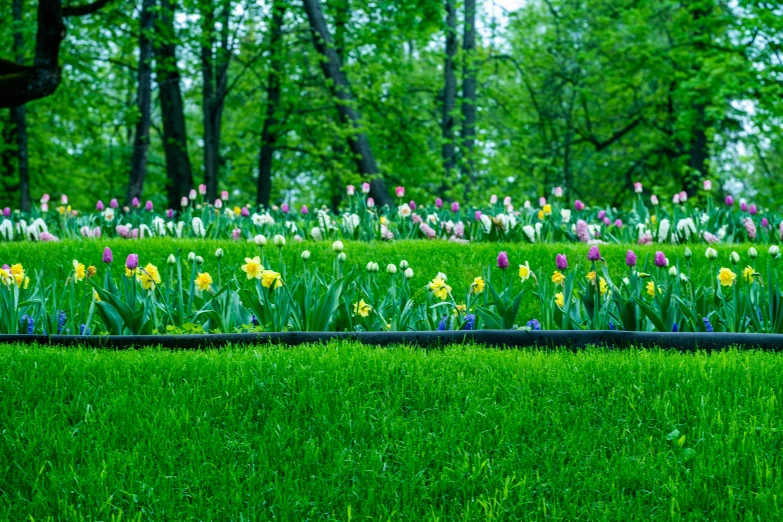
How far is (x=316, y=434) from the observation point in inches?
129

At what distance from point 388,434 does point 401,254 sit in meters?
3.53

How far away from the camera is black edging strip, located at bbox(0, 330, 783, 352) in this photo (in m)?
4.11

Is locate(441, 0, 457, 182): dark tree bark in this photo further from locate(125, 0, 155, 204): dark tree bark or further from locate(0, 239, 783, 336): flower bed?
locate(0, 239, 783, 336): flower bed

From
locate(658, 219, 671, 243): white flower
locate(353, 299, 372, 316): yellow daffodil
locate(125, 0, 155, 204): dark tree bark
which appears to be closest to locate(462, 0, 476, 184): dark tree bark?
locate(125, 0, 155, 204): dark tree bark

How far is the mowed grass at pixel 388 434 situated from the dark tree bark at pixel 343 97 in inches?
367

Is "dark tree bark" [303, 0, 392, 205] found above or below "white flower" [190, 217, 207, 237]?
above

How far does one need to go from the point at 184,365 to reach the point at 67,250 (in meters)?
3.72

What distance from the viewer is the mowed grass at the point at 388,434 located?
283 centimetres

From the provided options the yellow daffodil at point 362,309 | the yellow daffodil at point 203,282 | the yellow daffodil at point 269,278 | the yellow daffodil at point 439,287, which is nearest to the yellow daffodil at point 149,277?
the yellow daffodil at point 203,282

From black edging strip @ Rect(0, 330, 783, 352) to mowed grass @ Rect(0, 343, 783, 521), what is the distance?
14 centimetres

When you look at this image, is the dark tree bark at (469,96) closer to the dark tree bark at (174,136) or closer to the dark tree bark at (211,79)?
the dark tree bark at (211,79)

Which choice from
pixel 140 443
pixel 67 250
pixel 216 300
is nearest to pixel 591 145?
pixel 67 250

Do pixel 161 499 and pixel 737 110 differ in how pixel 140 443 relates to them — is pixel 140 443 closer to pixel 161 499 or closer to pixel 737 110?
pixel 161 499

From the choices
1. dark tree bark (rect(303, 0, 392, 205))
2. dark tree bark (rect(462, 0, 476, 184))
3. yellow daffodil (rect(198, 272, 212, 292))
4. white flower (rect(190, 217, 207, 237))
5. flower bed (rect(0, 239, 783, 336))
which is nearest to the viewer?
flower bed (rect(0, 239, 783, 336))
